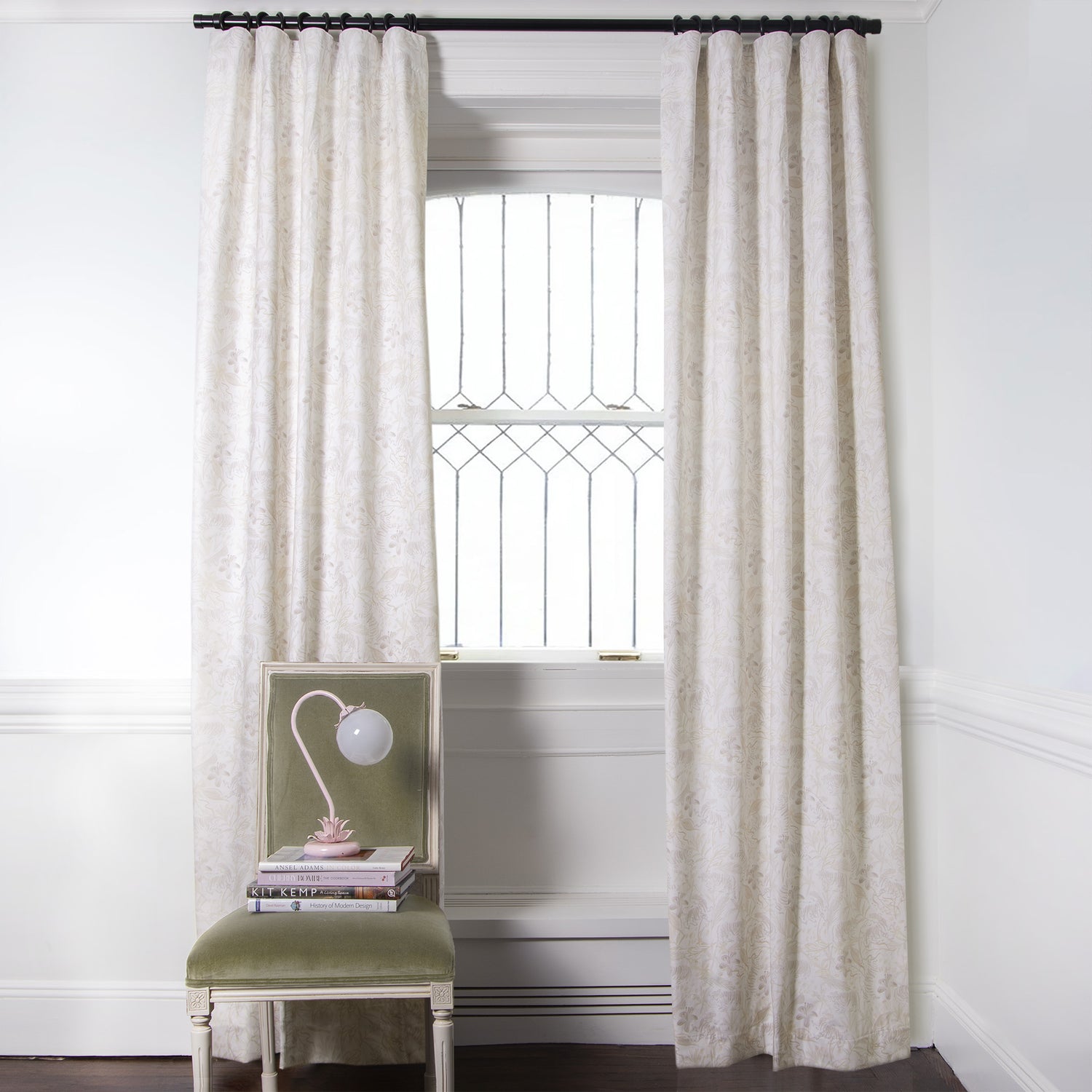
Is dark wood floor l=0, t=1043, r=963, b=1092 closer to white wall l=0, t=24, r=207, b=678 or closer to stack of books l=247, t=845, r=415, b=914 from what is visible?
stack of books l=247, t=845, r=415, b=914

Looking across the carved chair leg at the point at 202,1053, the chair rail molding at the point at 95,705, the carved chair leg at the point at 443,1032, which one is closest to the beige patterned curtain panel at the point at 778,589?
the carved chair leg at the point at 443,1032

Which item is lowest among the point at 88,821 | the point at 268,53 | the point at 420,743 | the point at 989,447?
the point at 88,821

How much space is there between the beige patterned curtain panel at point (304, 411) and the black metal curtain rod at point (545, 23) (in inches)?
1.7

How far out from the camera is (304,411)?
2.26 m

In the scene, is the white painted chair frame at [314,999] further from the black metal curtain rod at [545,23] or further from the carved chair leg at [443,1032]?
the black metal curtain rod at [545,23]

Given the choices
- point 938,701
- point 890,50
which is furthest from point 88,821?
point 890,50

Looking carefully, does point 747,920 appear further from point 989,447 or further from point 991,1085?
point 989,447

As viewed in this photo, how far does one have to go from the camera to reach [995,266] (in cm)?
208

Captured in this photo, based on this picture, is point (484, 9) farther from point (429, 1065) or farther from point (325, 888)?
point (429, 1065)

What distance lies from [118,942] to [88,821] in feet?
1.07

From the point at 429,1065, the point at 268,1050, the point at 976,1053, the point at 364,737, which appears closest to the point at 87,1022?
the point at 268,1050

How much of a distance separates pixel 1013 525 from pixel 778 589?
0.55 meters

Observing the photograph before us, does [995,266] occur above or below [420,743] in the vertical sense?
above

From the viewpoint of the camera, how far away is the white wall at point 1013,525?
5.76ft
